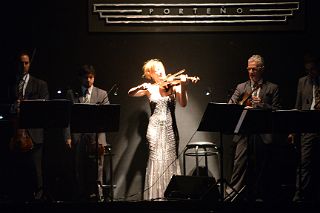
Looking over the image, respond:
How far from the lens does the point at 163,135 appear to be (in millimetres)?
8344

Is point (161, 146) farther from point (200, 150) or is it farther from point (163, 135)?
point (200, 150)

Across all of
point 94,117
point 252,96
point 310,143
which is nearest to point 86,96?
point 94,117

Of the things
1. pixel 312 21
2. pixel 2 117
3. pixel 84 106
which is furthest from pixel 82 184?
pixel 312 21

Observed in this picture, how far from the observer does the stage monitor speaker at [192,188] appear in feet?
23.2

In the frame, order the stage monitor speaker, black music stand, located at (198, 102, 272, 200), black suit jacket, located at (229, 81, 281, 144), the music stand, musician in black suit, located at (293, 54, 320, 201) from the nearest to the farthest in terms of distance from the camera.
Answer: black music stand, located at (198, 102, 272, 200) < the music stand < the stage monitor speaker < musician in black suit, located at (293, 54, 320, 201) < black suit jacket, located at (229, 81, 281, 144)

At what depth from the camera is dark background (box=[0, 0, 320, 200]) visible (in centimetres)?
922

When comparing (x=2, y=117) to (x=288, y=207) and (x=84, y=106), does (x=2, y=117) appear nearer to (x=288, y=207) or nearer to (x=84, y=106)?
(x=84, y=106)

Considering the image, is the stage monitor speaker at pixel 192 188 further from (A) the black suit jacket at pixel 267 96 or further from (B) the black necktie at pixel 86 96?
(B) the black necktie at pixel 86 96

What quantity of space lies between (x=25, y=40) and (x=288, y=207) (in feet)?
15.9

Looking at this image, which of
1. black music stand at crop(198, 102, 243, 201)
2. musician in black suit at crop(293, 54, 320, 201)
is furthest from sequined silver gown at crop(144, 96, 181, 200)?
musician in black suit at crop(293, 54, 320, 201)

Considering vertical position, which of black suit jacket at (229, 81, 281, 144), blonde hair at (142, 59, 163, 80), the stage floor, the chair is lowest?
the stage floor

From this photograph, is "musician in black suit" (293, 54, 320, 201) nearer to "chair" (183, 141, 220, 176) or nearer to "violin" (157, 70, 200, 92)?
"chair" (183, 141, 220, 176)

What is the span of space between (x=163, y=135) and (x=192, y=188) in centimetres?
126

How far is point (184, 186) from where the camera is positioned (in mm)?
7371
